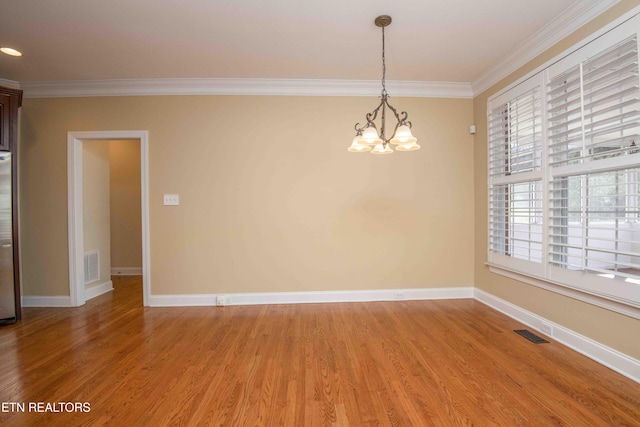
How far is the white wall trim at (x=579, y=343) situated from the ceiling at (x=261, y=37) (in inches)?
105

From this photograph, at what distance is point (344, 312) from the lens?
130 inches

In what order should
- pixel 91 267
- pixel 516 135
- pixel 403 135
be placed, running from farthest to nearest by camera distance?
pixel 91 267
pixel 516 135
pixel 403 135

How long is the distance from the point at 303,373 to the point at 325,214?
1971mm

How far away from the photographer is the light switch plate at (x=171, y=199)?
3566mm

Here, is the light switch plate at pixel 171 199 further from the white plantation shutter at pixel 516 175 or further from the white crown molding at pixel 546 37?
the white crown molding at pixel 546 37

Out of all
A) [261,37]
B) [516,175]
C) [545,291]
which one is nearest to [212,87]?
[261,37]

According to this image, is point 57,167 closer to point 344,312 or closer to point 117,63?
point 117,63

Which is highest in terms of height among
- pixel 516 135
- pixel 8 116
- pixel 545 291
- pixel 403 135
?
pixel 8 116

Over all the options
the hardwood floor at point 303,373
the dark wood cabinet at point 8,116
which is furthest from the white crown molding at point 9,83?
the hardwood floor at point 303,373

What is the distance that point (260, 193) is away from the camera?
362 cm

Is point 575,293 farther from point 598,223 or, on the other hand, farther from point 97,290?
point 97,290

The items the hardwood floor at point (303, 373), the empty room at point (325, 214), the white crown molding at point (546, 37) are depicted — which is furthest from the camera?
the white crown molding at point (546, 37)

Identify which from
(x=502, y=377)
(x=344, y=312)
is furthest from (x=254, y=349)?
(x=502, y=377)

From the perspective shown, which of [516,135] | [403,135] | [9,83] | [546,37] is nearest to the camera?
[403,135]
